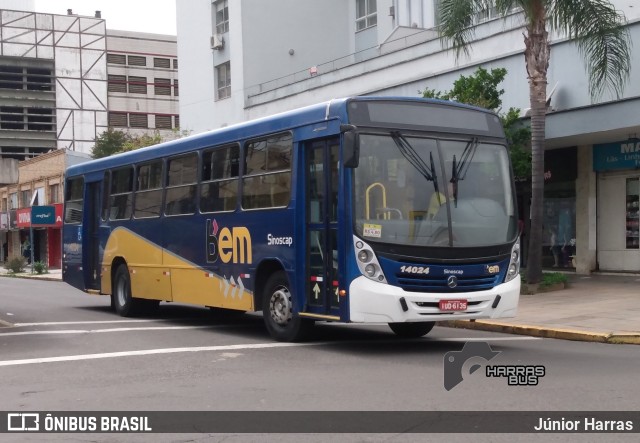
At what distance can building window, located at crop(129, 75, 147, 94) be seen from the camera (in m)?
84.6

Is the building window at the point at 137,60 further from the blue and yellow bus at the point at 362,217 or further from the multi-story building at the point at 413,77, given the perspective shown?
the blue and yellow bus at the point at 362,217

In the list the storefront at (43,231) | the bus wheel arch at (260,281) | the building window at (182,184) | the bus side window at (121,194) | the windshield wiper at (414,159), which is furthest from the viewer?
the storefront at (43,231)

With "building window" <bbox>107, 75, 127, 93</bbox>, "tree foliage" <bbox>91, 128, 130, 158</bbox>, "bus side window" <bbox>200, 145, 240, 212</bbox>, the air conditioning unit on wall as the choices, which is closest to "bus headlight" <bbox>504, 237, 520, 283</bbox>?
"bus side window" <bbox>200, 145, 240, 212</bbox>

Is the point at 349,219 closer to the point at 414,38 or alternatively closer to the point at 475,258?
the point at 475,258

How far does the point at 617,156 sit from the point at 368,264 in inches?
572

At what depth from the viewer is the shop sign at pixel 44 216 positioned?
173ft

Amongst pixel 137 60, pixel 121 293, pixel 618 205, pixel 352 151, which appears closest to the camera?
pixel 352 151

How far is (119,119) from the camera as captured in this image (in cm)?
8369

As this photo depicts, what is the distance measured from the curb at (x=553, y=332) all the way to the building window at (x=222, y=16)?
3365cm

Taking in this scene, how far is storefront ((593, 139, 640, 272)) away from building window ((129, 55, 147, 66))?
6685 centimetres

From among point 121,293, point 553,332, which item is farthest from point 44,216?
point 553,332

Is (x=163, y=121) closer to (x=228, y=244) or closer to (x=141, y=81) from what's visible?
(x=141, y=81)

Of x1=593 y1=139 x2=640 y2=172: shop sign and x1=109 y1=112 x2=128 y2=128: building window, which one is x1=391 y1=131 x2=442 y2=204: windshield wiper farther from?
x1=109 y1=112 x2=128 y2=128: building window

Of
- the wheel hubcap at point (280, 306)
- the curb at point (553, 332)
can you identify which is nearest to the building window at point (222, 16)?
the curb at point (553, 332)
